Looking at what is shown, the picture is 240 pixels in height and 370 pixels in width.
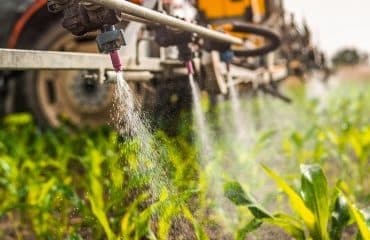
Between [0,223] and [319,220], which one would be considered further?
[0,223]

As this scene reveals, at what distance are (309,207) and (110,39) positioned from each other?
33.1 inches

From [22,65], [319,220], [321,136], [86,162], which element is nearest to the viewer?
[22,65]

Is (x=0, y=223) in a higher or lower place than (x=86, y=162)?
lower

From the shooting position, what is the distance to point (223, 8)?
4.54 metres

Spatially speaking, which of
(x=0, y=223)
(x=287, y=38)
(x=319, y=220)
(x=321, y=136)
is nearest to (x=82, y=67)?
(x=319, y=220)

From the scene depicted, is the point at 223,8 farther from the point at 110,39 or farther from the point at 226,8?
the point at 110,39

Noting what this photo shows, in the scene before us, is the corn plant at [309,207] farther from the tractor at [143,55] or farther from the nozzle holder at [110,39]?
the tractor at [143,55]

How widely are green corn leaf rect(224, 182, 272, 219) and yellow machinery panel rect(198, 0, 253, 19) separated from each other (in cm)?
291

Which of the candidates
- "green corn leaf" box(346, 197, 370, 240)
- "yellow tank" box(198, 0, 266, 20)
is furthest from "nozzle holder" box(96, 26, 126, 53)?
"yellow tank" box(198, 0, 266, 20)

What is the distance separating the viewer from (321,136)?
11.8 ft

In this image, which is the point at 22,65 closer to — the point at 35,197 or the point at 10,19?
the point at 35,197

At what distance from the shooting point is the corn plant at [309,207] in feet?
5.61

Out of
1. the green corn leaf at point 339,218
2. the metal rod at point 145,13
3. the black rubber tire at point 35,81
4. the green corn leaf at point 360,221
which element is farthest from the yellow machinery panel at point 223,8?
the green corn leaf at point 360,221

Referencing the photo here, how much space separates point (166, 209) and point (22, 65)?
2.21ft
